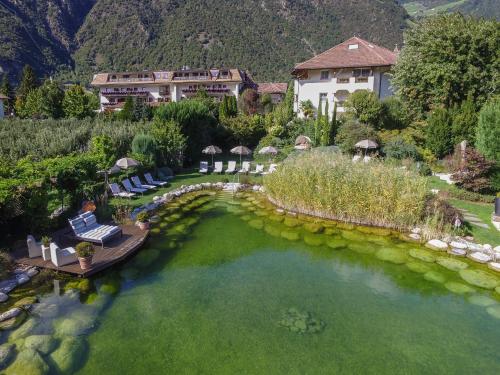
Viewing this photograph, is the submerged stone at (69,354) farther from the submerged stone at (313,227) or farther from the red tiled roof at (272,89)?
the red tiled roof at (272,89)

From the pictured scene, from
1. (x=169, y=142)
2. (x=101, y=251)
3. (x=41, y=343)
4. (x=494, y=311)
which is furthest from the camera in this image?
(x=169, y=142)

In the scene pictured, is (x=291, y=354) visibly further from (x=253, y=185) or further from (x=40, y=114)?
(x=40, y=114)

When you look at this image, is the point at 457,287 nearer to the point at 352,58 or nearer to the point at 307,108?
the point at 307,108

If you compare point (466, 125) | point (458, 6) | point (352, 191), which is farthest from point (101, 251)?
point (458, 6)

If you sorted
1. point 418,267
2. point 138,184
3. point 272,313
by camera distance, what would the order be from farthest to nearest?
point 138,184 < point 418,267 < point 272,313

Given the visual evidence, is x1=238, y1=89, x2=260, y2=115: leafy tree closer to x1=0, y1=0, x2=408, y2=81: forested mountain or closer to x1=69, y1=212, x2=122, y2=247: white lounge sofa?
x1=69, y1=212, x2=122, y2=247: white lounge sofa

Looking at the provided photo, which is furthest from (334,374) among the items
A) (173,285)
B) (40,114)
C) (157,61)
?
(157,61)

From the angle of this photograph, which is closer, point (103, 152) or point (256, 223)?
point (256, 223)
